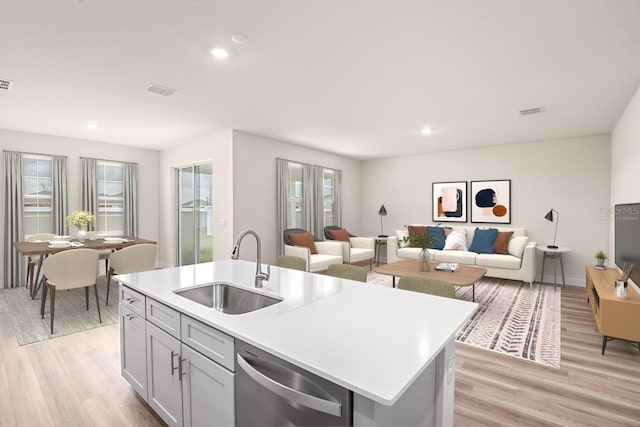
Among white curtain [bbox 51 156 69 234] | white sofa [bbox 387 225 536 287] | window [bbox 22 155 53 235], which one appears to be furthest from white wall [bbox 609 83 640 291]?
window [bbox 22 155 53 235]

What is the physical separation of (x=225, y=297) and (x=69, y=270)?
8.47 ft

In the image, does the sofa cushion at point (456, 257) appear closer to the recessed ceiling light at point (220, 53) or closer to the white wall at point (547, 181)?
the white wall at point (547, 181)

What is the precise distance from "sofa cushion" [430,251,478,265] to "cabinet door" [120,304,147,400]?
5032 mm

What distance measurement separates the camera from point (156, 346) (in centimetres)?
179

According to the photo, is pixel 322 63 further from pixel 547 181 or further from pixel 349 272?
pixel 547 181

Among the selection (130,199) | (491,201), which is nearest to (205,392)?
(130,199)

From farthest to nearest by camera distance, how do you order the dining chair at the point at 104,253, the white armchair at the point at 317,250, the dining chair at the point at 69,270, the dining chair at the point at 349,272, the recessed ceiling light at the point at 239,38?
the white armchair at the point at 317,250 → the dining chair at the point at 104,253 → the dining chair at the point at 69,270 → the dining chair at the point at 349,272 → the recessed ceiling light at the point at 239,38

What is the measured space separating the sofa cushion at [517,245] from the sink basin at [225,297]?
496 centimetres

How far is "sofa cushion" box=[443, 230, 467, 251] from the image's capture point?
234 inches

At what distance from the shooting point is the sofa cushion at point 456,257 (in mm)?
5480

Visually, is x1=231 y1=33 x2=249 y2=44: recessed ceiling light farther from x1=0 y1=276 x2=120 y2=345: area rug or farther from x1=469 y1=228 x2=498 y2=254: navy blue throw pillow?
x1=469 y1=228 x2=498 y2=254: navy blue throw pillow

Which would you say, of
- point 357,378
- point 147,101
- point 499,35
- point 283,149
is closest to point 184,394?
point 357,378

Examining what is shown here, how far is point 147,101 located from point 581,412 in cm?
477

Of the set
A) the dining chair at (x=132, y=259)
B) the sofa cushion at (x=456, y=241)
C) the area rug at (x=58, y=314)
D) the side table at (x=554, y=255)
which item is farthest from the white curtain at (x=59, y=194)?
the side table at (x=554, y=255)
